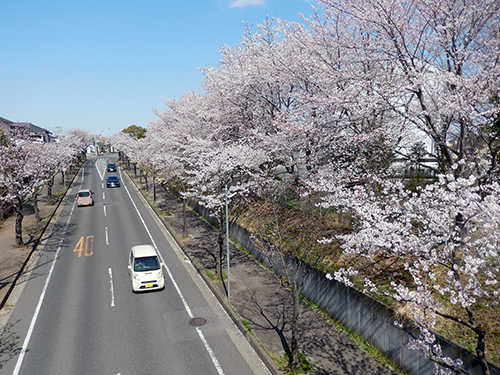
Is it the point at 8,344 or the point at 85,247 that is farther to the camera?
the point at 85,247

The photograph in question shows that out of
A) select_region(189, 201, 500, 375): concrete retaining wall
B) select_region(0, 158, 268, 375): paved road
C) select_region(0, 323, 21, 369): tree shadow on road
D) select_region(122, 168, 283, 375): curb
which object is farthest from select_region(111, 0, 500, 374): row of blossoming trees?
select_region(0, 323, 21, 369): tree shadow on road

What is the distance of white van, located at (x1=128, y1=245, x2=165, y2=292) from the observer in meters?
15.6

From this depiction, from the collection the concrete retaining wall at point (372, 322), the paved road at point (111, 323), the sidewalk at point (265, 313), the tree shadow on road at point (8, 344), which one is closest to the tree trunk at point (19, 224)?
the sidewalk at point (265, 313)

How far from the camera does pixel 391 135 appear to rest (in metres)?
12.7

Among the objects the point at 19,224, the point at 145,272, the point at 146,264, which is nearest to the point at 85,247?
the point at 19,224

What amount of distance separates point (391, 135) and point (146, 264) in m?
12.8

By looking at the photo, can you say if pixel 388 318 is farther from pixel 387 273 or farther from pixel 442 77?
pixel 442 77

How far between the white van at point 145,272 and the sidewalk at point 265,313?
8.70 feet

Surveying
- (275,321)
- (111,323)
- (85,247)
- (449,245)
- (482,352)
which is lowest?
(111,323)

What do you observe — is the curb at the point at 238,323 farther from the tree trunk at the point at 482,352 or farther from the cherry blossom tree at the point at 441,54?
the cherry blossom tree at the point at 441,54

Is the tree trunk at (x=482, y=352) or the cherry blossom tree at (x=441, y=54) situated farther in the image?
the cherry blossom tree at (x=441, y=54)

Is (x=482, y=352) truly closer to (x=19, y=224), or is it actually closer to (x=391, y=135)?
(x=391, y=135)

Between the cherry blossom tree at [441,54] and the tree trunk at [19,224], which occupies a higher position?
the cherry blossom tree at [441,54]

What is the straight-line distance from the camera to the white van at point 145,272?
616 inches
